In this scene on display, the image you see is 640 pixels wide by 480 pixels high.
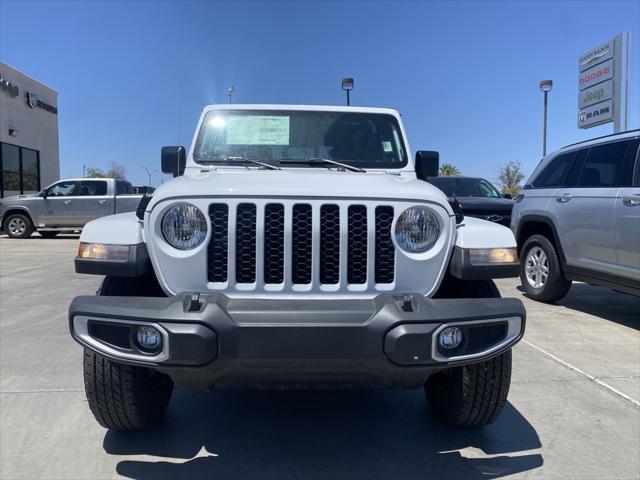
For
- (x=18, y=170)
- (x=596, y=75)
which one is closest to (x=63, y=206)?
(x=18, y=170)

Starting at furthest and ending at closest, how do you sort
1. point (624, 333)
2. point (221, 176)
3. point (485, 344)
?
point (624, 333), point (221, 176), point (485, 344)

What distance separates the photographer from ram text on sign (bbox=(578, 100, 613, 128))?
559 inches

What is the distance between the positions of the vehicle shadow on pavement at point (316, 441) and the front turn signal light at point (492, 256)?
1.08 metres

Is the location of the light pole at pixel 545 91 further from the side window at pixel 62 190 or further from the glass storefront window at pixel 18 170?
the glass storefront window at pixel 18 170

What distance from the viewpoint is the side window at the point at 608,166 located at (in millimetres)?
5152

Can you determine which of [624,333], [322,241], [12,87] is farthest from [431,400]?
[12,87]

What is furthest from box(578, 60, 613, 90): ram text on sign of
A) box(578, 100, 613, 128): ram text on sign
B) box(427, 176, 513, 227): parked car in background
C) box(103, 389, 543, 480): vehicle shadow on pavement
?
box(103, 389, 543, 480): vehicle shadow on pavement

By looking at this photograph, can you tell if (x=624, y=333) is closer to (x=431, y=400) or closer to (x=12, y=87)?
(x=431, y=400)

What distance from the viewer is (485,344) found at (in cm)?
236

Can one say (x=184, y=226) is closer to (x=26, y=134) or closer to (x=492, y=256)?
(x=492, y=256)

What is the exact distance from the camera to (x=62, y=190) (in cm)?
1577

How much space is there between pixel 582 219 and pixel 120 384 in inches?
196

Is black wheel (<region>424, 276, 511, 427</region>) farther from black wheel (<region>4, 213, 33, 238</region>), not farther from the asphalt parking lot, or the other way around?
black wheel (<region>4, 213, 33, 238</region>)

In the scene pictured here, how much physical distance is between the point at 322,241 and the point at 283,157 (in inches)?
57.7
